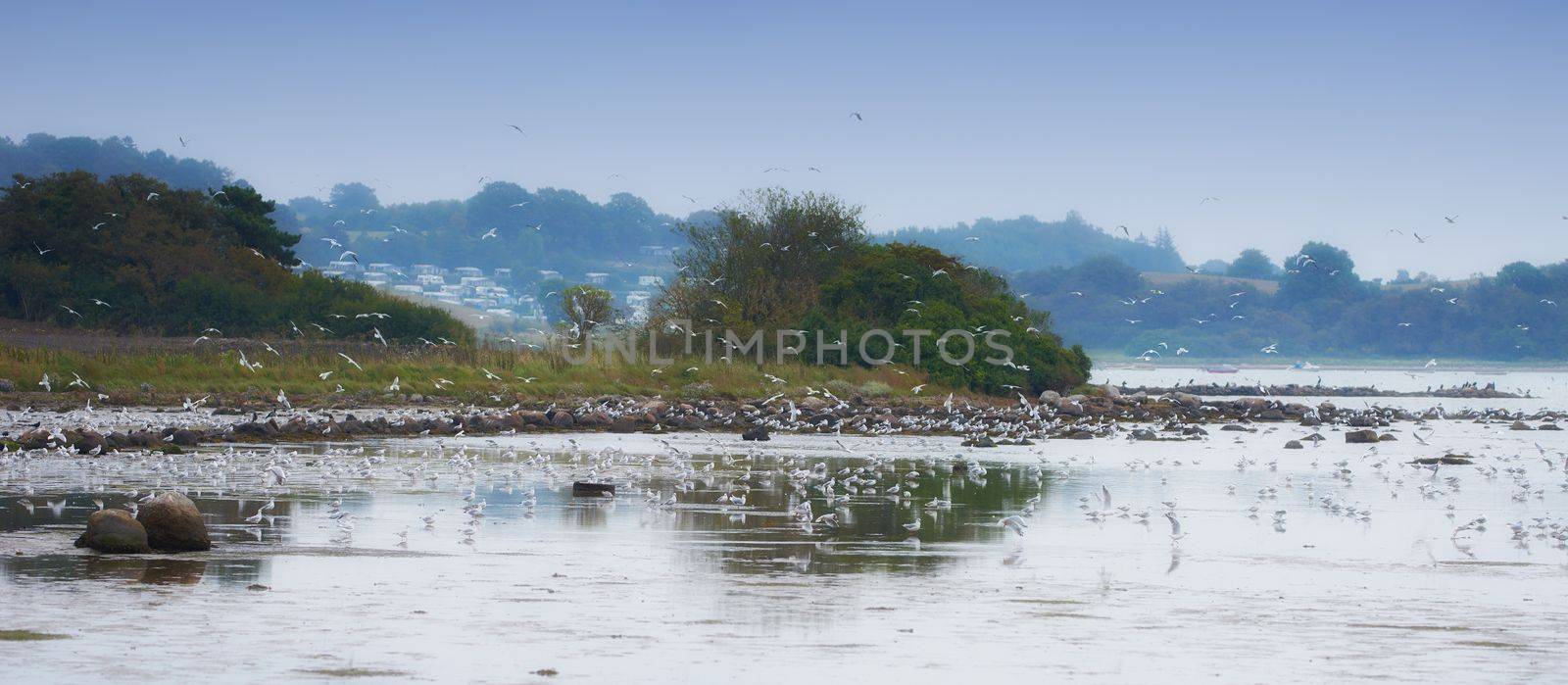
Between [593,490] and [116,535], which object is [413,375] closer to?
[593,490]

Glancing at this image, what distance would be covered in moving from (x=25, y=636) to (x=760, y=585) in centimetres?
509

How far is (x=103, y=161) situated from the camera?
163125 mm

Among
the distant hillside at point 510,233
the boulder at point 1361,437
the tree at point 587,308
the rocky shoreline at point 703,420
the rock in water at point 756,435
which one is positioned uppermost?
the distant hillside at point 510,233

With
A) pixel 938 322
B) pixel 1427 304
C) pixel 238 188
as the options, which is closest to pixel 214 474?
pixel 938 322

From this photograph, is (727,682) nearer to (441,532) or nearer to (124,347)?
(441,532)

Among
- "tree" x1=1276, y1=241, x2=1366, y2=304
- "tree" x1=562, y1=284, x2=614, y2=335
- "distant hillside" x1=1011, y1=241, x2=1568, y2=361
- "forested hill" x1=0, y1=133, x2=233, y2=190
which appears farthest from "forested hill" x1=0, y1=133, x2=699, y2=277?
"tree" x1=562, y1=284, x2=614, y2=335

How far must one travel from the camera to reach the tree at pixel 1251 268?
612 ft

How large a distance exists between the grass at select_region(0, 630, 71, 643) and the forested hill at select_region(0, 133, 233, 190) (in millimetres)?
161175

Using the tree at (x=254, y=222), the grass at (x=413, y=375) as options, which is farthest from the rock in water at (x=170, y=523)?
the tree at (x=254, y=222)

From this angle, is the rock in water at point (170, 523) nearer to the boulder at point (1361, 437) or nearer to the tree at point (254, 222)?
the boulder at point (1361, 437)

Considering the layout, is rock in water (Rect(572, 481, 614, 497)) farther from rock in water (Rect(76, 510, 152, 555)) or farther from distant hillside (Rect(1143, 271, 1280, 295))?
distant hillside (Rect(1143, 271, 1280, 295))

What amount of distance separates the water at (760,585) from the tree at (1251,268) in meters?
172

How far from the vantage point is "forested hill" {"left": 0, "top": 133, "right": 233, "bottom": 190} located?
161500 millimetres

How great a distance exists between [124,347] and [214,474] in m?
31.2
